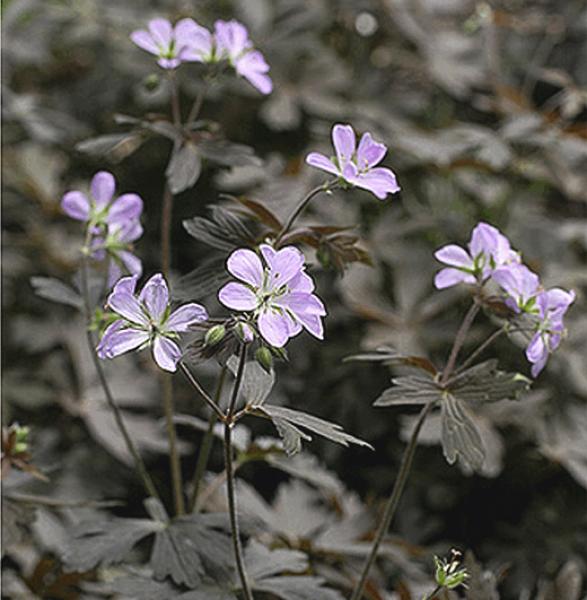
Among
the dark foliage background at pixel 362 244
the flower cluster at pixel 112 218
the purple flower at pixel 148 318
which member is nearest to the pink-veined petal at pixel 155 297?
the purple flower at pixel 148 318

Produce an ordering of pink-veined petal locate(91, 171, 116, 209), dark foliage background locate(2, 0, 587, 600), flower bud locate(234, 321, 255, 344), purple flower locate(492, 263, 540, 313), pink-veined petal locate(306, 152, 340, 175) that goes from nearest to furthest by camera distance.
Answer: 1. flower bud locate(234, 321, 255, 344)
2. pink-veined petal locate(306, 152, 340, 175)
3. purple flower locate(492, 263, 540, 313)
4. pink-veined petal locate(91, 171, 116, 209)
5. dark foliage background locate(2, 0, 587, 600)

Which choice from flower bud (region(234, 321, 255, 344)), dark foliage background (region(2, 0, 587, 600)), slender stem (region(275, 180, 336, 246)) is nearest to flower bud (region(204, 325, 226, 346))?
flower bud (region(234, 321, 255, 344))

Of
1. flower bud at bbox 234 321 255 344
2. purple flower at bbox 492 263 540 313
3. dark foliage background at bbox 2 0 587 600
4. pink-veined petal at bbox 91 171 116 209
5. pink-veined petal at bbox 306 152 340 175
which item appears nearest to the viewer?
flower bud at bbox 234 321 255 344

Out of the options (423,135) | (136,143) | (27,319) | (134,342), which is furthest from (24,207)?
(134,342)

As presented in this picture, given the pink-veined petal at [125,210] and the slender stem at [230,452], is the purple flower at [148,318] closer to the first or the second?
the slender stem at [230,452]

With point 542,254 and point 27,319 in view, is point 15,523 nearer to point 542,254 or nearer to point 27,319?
point 27,319

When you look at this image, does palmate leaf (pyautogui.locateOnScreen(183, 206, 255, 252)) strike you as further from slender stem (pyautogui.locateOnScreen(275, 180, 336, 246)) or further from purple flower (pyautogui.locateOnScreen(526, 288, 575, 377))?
purple flower (pyautogui.locateOnScreen(526, 288, 575, 377))
